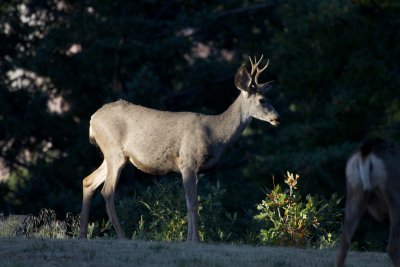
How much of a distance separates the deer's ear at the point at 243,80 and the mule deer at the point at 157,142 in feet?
0.23

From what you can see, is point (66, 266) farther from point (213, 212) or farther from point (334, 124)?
point (334, 124)

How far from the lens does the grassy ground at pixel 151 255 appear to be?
10172mm

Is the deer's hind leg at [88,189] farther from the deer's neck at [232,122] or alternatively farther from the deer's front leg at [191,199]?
the deer's neck at [232,122]

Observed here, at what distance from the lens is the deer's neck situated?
Answer: 541 inches

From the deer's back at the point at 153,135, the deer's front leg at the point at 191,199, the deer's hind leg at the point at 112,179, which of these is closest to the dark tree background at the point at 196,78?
the deer's back at the point at 153,135

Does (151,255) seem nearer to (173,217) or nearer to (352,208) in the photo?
(352,208)

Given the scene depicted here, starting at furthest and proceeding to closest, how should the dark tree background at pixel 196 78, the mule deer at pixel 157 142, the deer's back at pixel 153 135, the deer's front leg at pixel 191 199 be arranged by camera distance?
the dark tree background at pixel 196 78 < the deer's back at pixel 153 135 < the mule deer at pixel 157 142 < the deer's front leg at pixel 191 199

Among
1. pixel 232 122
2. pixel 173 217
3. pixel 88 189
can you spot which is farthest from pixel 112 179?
pixel 232 122

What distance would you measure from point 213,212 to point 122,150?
62.4 inches

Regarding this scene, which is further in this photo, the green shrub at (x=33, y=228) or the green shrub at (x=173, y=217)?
the green shrub at (x=173, y=217)

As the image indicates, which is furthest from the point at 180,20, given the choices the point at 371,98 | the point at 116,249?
the point at 116,249

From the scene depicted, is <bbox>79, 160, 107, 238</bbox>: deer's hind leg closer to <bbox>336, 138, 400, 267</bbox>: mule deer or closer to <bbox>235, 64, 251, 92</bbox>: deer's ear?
<bbox>235, 64, 251, 92</bbox>: deer's ear

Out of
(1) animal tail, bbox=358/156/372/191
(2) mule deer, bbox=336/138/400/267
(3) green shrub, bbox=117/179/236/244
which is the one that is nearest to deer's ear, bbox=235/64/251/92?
(3) green shrub, bbox=117/179/236/244

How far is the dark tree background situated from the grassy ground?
44.0ft
